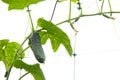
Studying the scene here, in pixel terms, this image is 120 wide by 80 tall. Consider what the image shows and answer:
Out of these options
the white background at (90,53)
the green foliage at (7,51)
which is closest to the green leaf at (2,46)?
the green foliage at (7,51)

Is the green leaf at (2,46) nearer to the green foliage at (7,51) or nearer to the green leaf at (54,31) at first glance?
the green foliage at (7,51)

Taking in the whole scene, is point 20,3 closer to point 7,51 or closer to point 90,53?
point 7,51

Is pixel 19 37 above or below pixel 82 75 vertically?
above

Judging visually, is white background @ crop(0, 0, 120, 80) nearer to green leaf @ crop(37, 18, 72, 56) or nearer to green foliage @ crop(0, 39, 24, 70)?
green foliage @ crop(0, 39, 24, 70)

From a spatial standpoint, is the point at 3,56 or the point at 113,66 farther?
the point at 113,66

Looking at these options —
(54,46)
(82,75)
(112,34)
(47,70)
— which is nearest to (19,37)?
(47,70)

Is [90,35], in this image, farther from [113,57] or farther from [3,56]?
[3,56]

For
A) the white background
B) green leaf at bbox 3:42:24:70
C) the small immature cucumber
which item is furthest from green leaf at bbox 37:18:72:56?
the white background

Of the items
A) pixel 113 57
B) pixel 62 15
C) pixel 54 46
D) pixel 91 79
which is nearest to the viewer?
pixel 54 46
